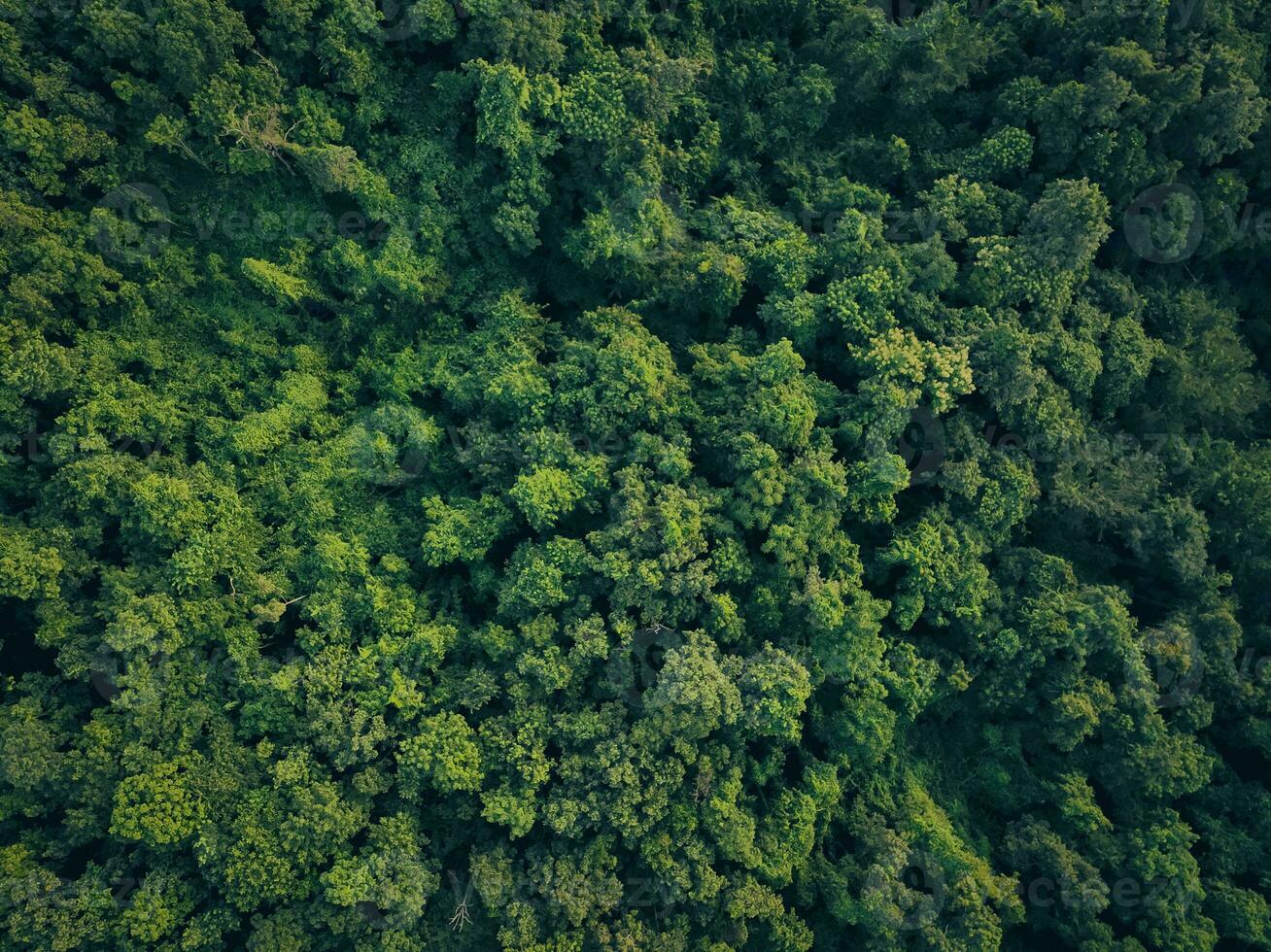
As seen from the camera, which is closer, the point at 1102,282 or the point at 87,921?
the point at 87,921

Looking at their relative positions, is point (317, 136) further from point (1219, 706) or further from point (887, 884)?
point (1219, 706)

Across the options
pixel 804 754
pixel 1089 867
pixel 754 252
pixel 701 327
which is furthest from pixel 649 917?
pixel 754 252

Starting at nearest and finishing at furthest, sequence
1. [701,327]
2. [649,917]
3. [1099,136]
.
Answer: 1. [649,917]
2. [1099,136]
3. [701,327]

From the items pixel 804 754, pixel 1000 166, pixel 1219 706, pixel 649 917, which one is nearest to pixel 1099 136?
pixel 1000 166

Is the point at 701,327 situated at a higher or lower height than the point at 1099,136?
lower

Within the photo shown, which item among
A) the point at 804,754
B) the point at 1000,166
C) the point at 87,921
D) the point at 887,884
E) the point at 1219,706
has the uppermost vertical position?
the point at 1000,166

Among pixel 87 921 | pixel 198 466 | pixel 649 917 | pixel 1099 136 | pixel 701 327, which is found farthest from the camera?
pixel 701 327
